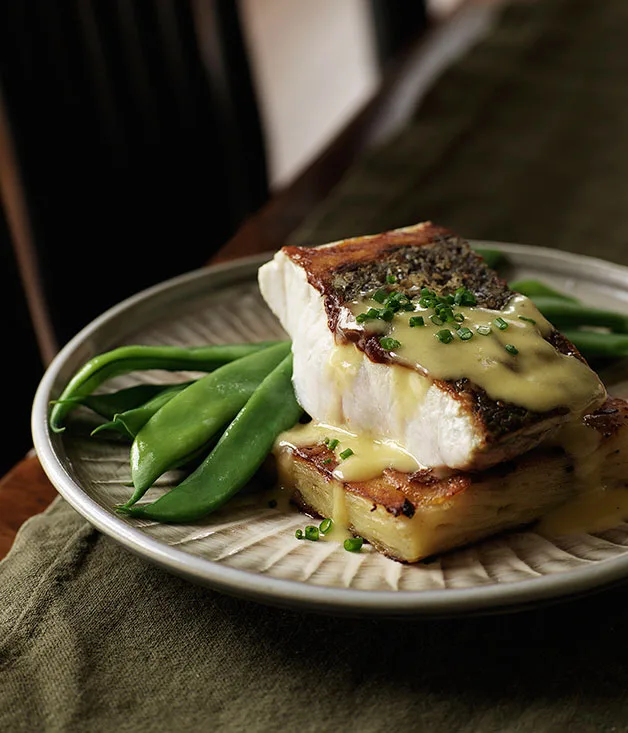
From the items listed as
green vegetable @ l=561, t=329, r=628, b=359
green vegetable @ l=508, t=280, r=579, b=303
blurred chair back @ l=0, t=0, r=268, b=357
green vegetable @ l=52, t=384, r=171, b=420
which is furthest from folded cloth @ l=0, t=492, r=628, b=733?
blurred chair back @ l=0, t=0, r=268, b=357

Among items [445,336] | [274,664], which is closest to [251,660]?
[274,664]

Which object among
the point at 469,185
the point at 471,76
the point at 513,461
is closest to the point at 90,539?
the point at 513,461

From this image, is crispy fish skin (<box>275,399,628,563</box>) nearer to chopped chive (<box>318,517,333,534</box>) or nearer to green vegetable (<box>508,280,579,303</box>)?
chopped chive (<box>318,517,333,534</box>)

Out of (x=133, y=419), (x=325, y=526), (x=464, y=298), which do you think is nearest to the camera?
(x=325, y=526)

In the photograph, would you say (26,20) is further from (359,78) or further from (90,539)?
(359,78)

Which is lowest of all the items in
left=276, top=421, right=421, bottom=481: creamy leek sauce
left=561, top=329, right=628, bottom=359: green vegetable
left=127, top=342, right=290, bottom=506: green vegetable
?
left=561, top=329, right=628, bottom=359: green vegetable

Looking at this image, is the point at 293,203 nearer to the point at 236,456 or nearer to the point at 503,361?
the point at 236,456
